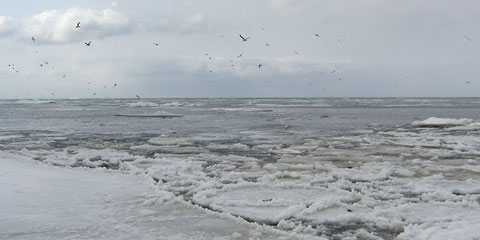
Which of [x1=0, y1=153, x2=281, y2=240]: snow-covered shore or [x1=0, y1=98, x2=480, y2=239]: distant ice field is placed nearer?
[x1=0, y1=153, x2=281, y2=240]: snow-covered shore

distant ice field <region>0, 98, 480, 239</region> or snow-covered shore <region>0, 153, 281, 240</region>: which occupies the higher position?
snow-covered shore <region>0, 153, 281, 240</region>

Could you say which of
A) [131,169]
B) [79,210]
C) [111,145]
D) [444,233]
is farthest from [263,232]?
[111,145]

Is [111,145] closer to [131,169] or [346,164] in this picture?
[131,169]

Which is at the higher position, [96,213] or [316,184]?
[96,213]

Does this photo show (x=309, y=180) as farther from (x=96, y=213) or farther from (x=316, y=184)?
(x=96, y=213)

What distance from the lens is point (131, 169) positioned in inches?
336

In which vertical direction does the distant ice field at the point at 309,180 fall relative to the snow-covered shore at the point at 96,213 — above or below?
below

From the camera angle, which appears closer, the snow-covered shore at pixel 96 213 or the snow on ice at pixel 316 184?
the snow-covered shore at pixel 96 213

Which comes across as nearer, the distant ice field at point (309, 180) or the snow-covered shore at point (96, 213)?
the snow-covered shore at point (96, 213)

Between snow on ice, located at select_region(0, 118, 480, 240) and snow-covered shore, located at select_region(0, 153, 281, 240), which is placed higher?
snow-covered shore, located at select_region(0, 153, 281, 240)

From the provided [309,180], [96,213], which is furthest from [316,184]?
[96,213]

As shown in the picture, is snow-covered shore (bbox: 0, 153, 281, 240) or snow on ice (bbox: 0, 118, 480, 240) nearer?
snow-covered shore (bbox: 0, 153, 281, 240)

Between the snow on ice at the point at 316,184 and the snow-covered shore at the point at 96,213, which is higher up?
the snow-covered shore at the point at 96,213

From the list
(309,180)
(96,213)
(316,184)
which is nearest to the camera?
(96,213)
